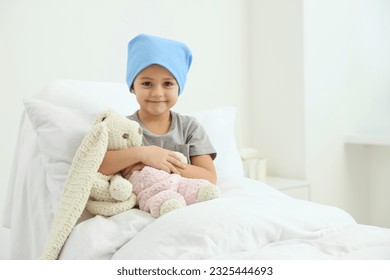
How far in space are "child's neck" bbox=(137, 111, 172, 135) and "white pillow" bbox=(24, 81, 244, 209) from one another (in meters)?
0.13

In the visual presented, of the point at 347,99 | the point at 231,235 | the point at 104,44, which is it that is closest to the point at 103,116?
the point at 231,235

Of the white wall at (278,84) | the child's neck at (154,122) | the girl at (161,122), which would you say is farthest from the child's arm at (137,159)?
the white wall at (278,84)

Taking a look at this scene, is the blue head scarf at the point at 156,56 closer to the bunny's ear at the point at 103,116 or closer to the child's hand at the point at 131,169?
the bunny's ear at the point at 103,116

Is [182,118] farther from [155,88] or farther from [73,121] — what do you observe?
[73,121]

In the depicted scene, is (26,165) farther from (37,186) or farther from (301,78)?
(301,78)

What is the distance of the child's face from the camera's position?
1261 mm

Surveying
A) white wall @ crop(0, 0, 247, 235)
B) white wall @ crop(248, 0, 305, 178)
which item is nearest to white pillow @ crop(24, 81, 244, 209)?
white wall @ crop(0, 0, 247, 235)

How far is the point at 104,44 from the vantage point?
2.06 meters

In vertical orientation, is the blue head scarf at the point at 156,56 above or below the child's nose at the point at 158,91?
above

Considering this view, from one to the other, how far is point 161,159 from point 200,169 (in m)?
0.13

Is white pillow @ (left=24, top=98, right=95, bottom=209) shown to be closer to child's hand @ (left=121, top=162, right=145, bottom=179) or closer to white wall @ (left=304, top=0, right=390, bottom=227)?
child's hand @ (left=121, top=162, right=145, bottom=179)

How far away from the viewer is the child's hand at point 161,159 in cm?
120

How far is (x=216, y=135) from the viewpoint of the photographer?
5.17 feet

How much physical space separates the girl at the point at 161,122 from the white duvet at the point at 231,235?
134 mm
